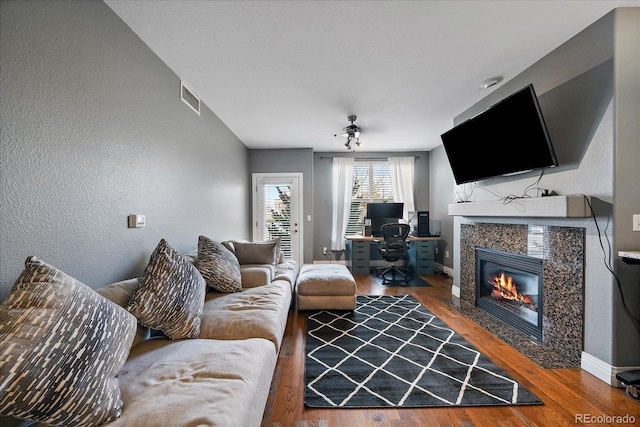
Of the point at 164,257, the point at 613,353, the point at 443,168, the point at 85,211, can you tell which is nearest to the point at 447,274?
the point at 443,168

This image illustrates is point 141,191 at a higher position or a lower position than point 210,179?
lower

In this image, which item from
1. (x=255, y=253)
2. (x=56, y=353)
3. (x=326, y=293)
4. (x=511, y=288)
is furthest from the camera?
(x=255, y=253)

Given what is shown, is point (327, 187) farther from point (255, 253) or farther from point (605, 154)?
point (605, 154)

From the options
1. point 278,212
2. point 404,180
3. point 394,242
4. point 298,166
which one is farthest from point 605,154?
point 278,212

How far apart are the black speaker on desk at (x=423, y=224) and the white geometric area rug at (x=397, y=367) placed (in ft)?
8.34

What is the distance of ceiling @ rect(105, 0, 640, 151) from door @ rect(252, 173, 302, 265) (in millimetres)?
2095

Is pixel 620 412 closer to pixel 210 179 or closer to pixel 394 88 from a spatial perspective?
pixel 394 88

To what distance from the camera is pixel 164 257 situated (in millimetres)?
1632

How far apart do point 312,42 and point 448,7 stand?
96cm

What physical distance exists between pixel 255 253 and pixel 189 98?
190cm

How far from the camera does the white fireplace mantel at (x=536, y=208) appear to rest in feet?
6.36

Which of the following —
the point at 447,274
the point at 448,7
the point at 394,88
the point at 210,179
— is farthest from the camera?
the point at 447,274

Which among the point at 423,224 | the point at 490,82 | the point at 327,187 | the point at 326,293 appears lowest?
the point at 326,293

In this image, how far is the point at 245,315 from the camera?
1886 millimetres
